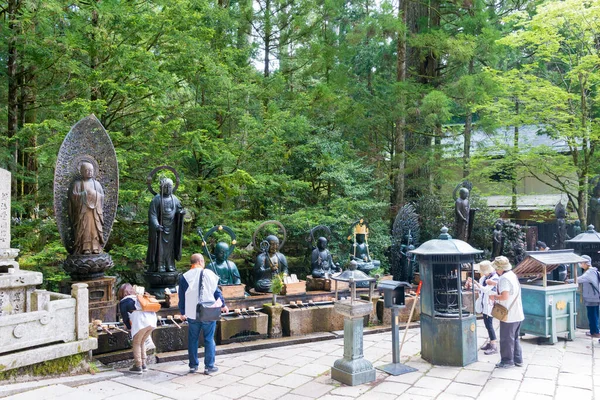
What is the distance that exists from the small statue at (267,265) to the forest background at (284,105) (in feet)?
6.83

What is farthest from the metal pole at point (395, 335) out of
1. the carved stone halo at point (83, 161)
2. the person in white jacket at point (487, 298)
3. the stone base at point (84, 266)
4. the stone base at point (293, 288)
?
the carved stone halo at point (83, 161)

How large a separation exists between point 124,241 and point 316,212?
549 centimetres

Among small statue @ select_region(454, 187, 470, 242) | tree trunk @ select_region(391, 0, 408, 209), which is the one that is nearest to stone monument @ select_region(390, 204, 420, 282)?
small statue @ select_region(454, 187, 470, 242)

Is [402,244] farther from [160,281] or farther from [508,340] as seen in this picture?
[160,281]

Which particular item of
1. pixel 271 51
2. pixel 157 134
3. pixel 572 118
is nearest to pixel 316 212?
pixel 157 134

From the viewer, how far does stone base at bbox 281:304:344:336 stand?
9250 mm

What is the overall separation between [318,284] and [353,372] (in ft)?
15.3

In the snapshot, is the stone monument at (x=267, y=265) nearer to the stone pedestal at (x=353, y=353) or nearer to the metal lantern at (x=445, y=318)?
the metal lantern at (x=445, y=318)

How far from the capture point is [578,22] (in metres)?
14.0

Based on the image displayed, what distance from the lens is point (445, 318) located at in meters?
7.69

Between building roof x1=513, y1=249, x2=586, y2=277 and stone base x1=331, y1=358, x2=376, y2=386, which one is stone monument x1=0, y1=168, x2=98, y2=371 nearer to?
stone base x1=331, y1=358, x2=376, y2=386

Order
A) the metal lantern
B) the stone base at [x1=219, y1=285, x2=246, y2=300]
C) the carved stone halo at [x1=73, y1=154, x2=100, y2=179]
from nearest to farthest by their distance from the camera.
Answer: the metal lantern → the carved stone halo at [x1=73, y1=154, x2=100, y2=179] → the stone base at [x1=219, y1=285, x2=246, y2=300]

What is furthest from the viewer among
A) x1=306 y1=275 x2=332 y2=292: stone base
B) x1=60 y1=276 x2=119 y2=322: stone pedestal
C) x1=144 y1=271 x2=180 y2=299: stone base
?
x1=306 y1=275 x2=332 y2=292: stone base

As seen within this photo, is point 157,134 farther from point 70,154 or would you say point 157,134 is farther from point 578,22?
point 578,22
